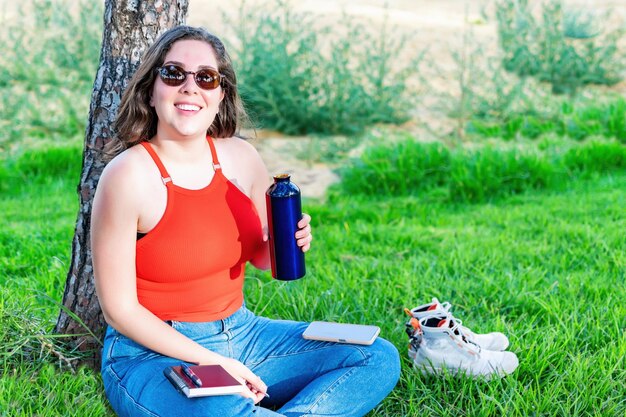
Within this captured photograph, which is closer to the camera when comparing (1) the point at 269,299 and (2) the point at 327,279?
(1) the point at 269,299

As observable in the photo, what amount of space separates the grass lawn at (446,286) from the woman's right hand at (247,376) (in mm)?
536

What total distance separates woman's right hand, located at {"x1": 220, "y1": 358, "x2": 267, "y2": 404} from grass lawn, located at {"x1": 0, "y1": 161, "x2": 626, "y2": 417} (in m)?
0.54

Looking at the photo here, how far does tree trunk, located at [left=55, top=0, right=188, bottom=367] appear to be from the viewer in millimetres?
3219

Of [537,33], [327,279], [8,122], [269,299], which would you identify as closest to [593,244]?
[327,279]

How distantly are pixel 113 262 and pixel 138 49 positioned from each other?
38.8 inches

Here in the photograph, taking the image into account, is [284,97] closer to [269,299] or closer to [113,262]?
[269,299]

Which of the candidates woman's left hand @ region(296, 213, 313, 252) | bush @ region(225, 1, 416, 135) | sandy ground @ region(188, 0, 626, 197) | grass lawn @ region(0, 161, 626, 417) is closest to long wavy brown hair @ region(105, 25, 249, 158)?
woman's left hand @ region(296, 213, 313, 252)

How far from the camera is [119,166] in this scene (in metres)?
2.72

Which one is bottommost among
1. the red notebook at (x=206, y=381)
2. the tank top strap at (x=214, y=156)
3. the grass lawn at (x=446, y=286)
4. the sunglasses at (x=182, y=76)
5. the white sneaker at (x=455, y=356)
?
the grass lawn at (x=446, y=286)

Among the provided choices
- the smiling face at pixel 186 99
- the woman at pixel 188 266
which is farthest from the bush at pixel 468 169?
the smiling face at pixel 186 99

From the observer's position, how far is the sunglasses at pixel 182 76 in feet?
9.03

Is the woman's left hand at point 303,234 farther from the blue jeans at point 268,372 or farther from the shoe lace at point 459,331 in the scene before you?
the shoe lace at point 459,331

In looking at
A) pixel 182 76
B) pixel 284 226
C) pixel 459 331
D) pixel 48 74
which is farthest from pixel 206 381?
pixel 48 74

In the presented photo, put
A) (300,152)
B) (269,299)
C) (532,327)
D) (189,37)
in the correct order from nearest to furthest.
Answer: (189,37)
(532,327)
(269,299)
(300,152)
